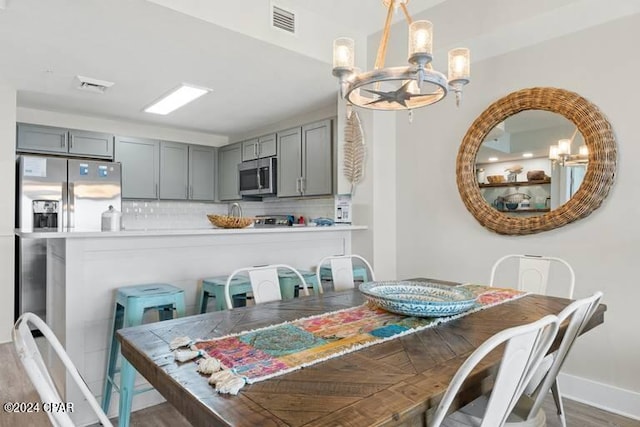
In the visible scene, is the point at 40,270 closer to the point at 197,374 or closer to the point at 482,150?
the point at 197,374

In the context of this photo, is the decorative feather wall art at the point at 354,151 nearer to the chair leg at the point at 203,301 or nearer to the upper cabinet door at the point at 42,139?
the chair leg at the point at 203,301

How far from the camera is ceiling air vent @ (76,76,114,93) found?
357 centimetres

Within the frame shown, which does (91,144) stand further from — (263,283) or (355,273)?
(263,283)

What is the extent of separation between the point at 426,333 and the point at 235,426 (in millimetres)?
865

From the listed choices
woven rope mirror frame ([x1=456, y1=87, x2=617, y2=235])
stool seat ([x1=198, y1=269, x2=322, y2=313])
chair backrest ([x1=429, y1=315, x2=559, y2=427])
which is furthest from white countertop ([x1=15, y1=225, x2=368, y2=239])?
chair backrest ([x1=429, y1=315, x2=559, y2=427])

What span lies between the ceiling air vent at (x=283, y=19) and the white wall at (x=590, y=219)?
1.36 m

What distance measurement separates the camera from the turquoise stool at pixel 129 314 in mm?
1984

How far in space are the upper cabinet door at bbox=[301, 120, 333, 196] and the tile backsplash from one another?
41cm

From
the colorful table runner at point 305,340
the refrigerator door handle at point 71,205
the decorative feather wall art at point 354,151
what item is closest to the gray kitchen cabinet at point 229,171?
the refrigerator door handle at point 71,205

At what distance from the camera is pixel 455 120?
329cm

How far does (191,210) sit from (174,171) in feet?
2.29

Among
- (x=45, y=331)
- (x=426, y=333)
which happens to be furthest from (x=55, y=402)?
(x=426, y=333)

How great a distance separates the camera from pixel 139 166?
512 centimetres

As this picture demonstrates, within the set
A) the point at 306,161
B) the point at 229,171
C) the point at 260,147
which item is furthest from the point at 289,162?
the point at 229,171
